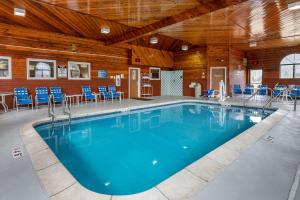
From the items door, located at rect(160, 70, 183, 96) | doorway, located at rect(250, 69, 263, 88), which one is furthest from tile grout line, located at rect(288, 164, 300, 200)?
doorway, located at rect(250, 69, 263, 88)

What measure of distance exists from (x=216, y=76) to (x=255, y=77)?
12.9 ft

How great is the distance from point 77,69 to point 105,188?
7269 millimetres

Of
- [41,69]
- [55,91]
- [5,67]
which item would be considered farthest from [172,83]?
[5,67]

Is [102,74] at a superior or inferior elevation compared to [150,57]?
inferior

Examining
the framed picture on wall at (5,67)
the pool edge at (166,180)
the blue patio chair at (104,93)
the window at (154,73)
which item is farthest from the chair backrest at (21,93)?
the window at (154,73)

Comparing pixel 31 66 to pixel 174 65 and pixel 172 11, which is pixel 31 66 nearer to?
pixel 172 11

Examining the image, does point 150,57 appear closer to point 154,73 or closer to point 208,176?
point 154,73

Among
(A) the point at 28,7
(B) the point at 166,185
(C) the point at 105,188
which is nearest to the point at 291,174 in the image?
(B) the point at 166,185

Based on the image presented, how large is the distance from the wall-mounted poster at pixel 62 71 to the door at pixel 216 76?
7.96m

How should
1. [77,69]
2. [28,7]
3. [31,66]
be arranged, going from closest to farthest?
[28,7] → [31,66] → [77,69]

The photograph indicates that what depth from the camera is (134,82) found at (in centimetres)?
1126

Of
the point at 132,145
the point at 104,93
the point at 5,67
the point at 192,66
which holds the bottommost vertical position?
the point at 132,145

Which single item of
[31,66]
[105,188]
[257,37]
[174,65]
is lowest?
[105,188]

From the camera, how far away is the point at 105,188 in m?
2.43
